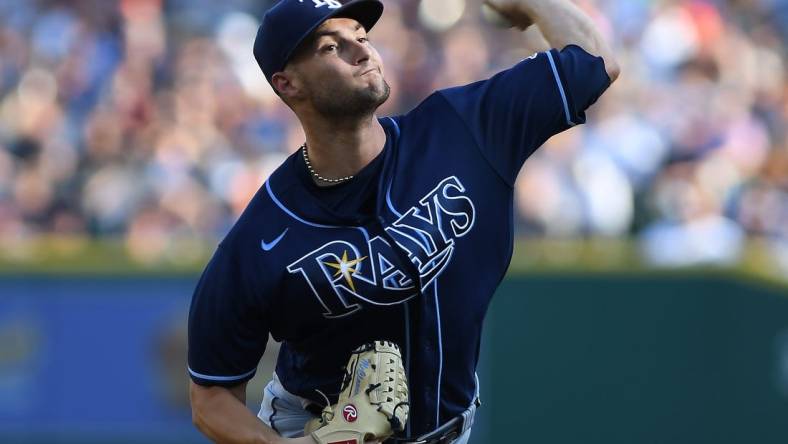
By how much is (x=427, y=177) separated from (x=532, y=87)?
454mm

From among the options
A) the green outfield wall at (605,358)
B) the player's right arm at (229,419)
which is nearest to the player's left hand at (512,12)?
the player's right arm at (229,419)

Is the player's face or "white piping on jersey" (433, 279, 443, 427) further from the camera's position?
"white piping on jersey" (433, 279, 443, 427)

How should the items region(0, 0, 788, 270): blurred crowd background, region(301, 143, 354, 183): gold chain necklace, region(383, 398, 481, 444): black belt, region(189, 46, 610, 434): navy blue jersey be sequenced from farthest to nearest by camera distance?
region(0, 0, 788, 270): blurred crowd background → region(383, 398, 481, 444): black belt → region(301, 143, 354, 183): gold chain necklace → region(189, 46, 610, 434): navy blue jersey

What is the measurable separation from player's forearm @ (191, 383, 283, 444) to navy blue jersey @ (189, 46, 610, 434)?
0.05 metres

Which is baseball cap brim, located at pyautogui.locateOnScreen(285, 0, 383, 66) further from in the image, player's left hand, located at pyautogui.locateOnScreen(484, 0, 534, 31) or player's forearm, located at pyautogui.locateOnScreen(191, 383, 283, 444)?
player's forearm, located at pyautogui.locateOnScreen(191, 383, 283, 444)

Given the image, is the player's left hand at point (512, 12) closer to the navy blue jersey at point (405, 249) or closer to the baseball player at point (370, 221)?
the baseball player at point (370, 221)

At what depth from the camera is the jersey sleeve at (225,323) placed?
14.1ft

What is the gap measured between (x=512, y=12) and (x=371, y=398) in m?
1.39

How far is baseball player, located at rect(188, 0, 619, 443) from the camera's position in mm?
4293

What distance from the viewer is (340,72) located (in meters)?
4.25

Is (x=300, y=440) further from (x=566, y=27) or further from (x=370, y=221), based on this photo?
(x=566, y=27)

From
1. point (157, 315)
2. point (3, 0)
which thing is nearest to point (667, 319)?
point (157, 315)

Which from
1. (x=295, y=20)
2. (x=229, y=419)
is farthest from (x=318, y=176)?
(x=229, y=419)

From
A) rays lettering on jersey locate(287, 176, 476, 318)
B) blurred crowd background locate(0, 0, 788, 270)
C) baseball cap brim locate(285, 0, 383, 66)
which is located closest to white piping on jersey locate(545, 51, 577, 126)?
rays lettering on jersey locate(287, 176, 476, 318)
